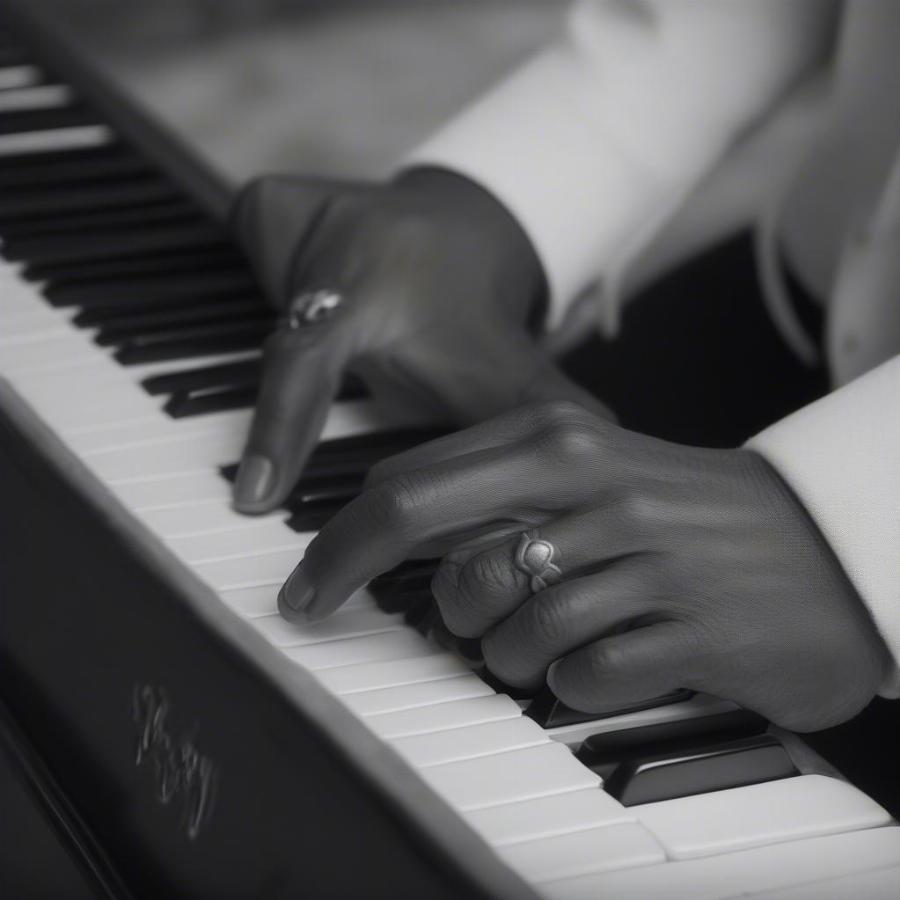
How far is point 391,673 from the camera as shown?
75 cm

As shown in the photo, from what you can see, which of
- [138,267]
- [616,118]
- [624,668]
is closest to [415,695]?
[624,668]

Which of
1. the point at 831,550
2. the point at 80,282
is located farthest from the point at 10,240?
the point at 831,550

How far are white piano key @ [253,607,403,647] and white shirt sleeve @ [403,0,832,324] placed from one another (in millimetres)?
477

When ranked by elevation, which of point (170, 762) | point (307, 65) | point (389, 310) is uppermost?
point (389, 310)

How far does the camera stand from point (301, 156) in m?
3.81

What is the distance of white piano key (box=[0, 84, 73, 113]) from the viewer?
1.39 metres

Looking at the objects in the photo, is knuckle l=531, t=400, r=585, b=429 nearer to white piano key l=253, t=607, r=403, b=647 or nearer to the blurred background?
white piano key l=253, t=607, r=403, b=647

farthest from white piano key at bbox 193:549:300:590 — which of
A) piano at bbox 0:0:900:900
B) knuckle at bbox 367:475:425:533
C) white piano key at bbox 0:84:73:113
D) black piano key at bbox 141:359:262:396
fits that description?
white piano key at bbox 0:84:73:113

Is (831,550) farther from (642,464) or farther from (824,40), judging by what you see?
(824,40)

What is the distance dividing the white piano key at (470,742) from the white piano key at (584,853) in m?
0.06

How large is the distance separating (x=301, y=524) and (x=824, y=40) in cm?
74

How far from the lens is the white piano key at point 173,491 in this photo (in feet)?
2.90

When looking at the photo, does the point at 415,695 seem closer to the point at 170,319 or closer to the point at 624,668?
the point at 624,668

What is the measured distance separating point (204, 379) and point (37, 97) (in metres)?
0.51
